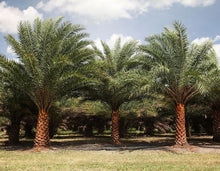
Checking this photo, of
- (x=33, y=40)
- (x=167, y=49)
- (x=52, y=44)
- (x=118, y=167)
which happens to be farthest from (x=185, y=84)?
(x=33, y=40)

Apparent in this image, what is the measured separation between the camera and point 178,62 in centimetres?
1263

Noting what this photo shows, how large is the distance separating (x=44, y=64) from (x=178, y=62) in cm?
787

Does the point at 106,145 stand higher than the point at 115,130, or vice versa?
the point at 115,130

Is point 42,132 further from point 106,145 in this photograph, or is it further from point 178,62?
point 178,62

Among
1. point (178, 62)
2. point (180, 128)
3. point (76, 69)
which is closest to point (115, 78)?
point (76, 69)

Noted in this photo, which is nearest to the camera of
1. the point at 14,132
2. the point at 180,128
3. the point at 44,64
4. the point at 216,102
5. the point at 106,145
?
the point at 44,64

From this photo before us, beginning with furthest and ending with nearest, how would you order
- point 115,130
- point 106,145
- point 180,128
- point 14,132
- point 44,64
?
point 115,130, point 14,132, point 106,145, point 180,128, point 44,64

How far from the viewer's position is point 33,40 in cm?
1309

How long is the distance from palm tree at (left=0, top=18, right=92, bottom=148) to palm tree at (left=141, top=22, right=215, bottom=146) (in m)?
4.38

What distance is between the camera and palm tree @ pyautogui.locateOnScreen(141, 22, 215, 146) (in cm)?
1248

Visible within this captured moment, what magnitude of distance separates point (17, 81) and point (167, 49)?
9.19 m

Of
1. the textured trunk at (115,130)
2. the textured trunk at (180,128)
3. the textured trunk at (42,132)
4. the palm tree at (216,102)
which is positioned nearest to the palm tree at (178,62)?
the textured trunk at (180,128)

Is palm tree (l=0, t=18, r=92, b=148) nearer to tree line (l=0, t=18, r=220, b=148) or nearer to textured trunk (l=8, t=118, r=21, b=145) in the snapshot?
tree line (l=0, t=18, r=220, b=148)

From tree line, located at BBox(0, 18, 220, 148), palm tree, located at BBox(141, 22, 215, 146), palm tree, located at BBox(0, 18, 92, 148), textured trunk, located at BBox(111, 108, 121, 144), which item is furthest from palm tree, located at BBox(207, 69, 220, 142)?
palm tree, located at BBox(0, 18, 92, 148)
